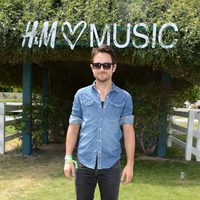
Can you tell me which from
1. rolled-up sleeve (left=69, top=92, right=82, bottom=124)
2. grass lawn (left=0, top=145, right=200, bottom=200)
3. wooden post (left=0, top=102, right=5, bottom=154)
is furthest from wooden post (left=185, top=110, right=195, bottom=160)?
rolled-up sleeve (left=69, top=92, right=82, bottom=124)

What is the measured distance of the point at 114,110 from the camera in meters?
3.14

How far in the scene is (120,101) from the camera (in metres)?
3.17

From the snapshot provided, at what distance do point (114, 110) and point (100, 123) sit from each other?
0.17 metres

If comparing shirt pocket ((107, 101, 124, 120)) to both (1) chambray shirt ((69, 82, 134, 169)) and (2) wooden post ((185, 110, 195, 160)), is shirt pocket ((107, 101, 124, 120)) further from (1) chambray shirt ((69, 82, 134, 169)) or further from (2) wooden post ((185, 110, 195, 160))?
(2) wooden post ((185, 110, 195, 160))

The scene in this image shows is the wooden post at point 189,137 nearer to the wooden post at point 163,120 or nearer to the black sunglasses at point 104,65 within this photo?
the wooden post at point 163,120

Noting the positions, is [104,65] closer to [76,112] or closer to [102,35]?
[76,112]

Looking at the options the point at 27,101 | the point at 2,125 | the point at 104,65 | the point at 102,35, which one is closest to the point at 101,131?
the point at 104,65

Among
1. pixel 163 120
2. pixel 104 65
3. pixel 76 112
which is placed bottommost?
pixel 163 120

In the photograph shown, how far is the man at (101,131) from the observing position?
3.10m

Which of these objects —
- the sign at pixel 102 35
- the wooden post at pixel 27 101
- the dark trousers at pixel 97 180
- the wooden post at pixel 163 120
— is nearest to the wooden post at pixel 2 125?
the wooden post at pixel 27 101

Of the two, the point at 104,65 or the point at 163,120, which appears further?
the point at 163,120

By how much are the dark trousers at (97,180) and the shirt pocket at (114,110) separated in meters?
0.42

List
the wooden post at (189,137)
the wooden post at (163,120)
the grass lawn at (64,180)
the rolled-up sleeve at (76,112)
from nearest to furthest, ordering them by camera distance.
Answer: the rolled-up sleeve at (76,112) < the grass lawn at (64,180) < the wooden post at (163,120) < the wooden post at (189,137)

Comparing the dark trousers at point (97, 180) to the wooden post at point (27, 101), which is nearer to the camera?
the dark trousers at point (97, 180)
